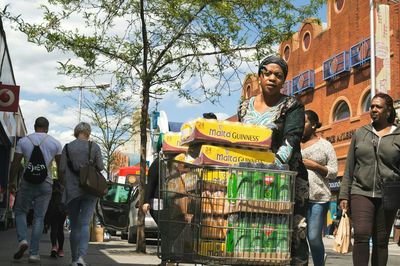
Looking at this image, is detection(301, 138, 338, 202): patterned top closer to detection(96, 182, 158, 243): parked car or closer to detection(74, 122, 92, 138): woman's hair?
detection(74, 122, 92, 138): woman's hair

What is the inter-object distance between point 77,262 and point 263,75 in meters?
4.56

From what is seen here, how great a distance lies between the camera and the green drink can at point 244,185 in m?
4.20

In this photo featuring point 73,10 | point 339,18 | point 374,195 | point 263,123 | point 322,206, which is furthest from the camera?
point 339,18

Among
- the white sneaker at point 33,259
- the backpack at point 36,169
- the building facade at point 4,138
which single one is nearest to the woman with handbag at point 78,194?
the backpack at point 36,169

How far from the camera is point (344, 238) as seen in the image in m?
6.59

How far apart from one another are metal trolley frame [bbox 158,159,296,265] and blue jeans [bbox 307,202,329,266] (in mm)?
2526

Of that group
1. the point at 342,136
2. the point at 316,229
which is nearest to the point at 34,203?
the point at 316,229

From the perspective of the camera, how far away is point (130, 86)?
15.9m

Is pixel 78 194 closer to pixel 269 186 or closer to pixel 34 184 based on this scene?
pixel 34 184

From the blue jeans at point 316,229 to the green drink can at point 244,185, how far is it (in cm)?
274

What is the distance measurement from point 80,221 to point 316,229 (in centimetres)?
319

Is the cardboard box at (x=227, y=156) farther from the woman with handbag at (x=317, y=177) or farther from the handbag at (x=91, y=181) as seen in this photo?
the handbag at (x=91, y=181)

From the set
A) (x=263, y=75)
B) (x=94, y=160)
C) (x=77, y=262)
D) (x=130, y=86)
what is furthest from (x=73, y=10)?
(x=263, y=75)

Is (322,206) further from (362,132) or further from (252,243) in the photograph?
(252,243)
